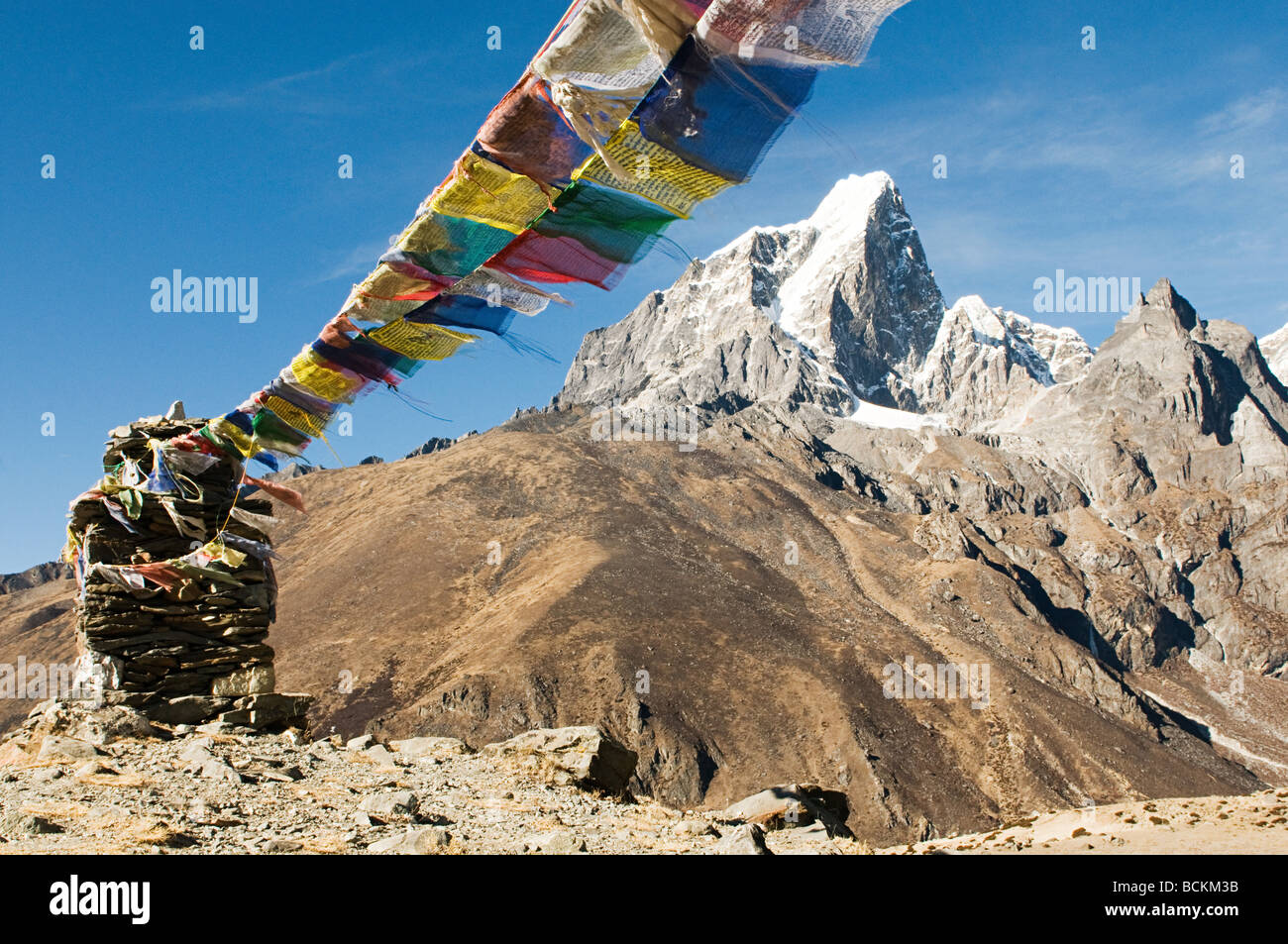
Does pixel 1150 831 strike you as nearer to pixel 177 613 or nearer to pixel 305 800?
pixel 305 800

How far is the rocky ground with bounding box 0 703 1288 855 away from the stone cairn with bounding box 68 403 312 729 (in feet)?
1.71

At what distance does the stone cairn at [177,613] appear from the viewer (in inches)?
421

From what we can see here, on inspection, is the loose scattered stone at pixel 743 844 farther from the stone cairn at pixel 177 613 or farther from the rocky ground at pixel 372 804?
the stone cairn at pixel 177 613

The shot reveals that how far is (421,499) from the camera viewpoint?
87.4 metres

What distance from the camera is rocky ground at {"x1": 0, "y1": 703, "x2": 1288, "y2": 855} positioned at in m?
7.00

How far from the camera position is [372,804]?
321 inches

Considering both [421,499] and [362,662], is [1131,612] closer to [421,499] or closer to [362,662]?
[421,499]

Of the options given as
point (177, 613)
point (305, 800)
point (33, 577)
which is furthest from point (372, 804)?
point (33, 577)

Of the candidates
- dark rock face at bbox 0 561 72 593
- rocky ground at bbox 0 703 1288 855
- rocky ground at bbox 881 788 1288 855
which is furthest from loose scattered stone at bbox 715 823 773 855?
dark rock face at bbox 0 561 72 593

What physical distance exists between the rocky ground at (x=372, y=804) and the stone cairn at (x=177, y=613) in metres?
0.52

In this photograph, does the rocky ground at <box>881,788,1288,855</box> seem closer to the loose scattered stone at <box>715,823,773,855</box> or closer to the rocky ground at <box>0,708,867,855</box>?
the loose scattered stone at <box>715,823,773,855</box>

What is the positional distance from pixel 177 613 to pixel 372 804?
4531mm

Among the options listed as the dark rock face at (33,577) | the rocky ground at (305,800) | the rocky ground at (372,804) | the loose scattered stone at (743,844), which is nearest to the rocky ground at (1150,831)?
the rocky ground at (372,804)
